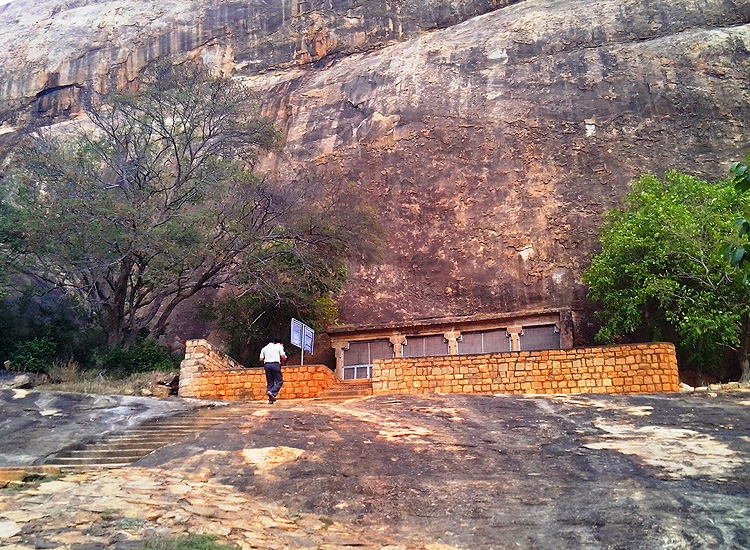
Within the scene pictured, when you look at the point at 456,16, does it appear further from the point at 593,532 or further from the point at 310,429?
the point at 593,532

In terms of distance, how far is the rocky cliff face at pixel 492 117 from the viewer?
70.0 feet

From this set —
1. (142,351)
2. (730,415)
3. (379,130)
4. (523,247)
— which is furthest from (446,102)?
(730,415)

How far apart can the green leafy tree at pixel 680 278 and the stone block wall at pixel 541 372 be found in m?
2.01

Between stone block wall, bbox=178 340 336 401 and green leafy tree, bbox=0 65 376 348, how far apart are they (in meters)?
2.94

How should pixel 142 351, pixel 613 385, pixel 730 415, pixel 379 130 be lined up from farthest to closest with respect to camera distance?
1. pixel 379 130
2. pixel 142 351
3. pixel 613 385
4. pixel 730 415

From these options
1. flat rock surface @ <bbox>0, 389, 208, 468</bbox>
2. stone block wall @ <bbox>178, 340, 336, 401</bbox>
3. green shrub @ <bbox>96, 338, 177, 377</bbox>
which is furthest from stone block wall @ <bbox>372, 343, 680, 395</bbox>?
green shrub @ <bbox>96, 338, 177, 377</bbox>

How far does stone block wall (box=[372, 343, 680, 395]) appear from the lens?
12.6 m

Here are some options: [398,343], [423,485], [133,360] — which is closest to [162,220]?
[133,360]

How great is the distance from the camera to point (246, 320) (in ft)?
61.4

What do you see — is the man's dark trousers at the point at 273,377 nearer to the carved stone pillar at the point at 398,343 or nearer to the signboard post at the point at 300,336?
the signboard post at the point at 300,336

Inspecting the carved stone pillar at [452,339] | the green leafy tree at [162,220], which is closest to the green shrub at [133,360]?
the green leafy tree at [162,220]

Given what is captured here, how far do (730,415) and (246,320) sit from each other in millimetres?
11732

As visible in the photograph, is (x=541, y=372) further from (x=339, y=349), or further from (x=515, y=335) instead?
(x=339, y=349)

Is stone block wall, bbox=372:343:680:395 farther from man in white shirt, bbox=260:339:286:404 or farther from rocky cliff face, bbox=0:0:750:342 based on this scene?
rocky cliff face, bbox=0:0:750:342
